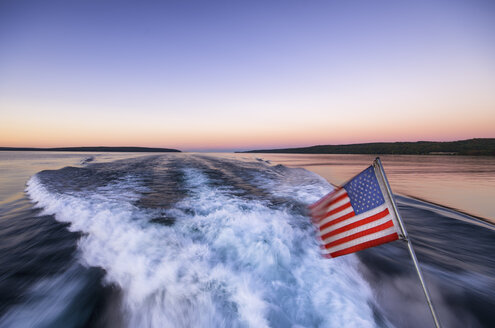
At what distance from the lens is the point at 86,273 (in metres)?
3.10

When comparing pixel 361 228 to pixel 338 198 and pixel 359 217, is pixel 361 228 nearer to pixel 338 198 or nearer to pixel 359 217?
pixel 359 217

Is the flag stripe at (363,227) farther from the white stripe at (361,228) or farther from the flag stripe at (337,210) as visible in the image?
the flag stripe at (337,210)

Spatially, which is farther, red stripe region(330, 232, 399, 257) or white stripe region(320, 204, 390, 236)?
white stripe region(320, 204, 390, 236)

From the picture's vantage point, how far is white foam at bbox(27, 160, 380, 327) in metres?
2.44

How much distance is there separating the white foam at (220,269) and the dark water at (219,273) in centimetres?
2

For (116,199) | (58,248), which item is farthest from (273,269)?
(116,199)

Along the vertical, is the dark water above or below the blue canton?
below

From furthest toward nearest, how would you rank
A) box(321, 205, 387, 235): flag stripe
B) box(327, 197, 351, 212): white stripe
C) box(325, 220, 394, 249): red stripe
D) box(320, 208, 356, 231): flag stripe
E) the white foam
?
box(327, 197, 351, 212): white stripe → box(320, 208, 356, 231): flag stripe → box(321, 205, 387, 235): flag stripe → box(325, 220, 394, 249): red stripe → the white foam

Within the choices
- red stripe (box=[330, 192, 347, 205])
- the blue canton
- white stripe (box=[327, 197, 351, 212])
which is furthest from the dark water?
the blue canton

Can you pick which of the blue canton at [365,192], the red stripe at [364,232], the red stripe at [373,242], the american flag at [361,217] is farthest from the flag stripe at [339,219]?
the red stripe at [373,242]

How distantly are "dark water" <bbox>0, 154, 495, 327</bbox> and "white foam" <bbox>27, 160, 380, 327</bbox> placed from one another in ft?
0.06

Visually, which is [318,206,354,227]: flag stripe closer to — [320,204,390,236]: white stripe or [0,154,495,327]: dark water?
[320,204,390,236]: white stripe

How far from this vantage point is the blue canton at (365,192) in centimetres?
272

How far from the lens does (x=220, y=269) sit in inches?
124
